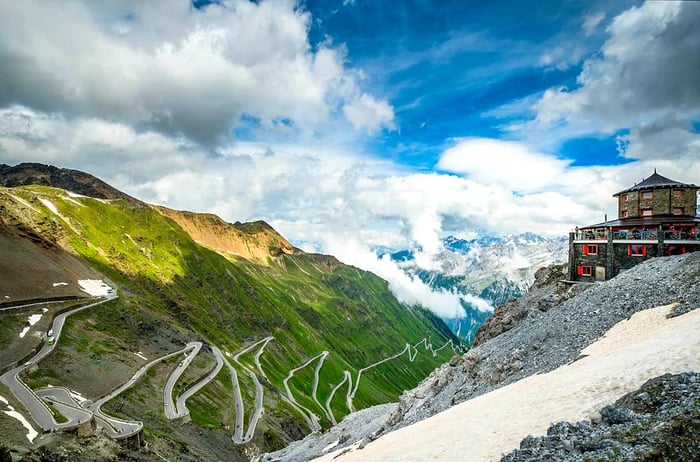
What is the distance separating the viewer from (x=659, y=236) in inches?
2135

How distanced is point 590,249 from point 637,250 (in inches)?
245

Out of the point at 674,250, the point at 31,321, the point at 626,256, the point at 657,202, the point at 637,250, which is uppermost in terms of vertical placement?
the point at 657,202

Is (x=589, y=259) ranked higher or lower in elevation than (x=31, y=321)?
higher

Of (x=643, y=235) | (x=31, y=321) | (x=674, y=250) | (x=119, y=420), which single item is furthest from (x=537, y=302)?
(x=31, y=321)

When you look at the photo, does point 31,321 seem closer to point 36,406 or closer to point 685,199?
point 36,406

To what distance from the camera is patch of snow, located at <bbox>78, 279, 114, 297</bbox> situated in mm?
150500

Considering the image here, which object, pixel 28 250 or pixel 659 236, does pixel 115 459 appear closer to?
pixel 659 236

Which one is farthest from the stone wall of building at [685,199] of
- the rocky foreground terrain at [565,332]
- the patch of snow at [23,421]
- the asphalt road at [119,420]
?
the patch of snow at [23,421]

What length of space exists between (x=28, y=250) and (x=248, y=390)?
333 ft

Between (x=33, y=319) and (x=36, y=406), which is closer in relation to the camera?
(x=36, y=406)

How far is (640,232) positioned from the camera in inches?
2232

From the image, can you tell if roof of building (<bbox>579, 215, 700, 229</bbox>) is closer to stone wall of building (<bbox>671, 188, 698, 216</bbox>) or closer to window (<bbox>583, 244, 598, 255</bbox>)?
stone wall of building (<bbox>671, 188, 698, 216</bbox>)

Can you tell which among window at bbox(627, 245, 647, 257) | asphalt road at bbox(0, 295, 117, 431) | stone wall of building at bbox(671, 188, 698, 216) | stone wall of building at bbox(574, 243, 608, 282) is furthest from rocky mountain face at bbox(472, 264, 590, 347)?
asphalt road at bbox(0, 295, 117, 431)

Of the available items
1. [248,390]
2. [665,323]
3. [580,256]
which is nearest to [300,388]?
[248,390]
